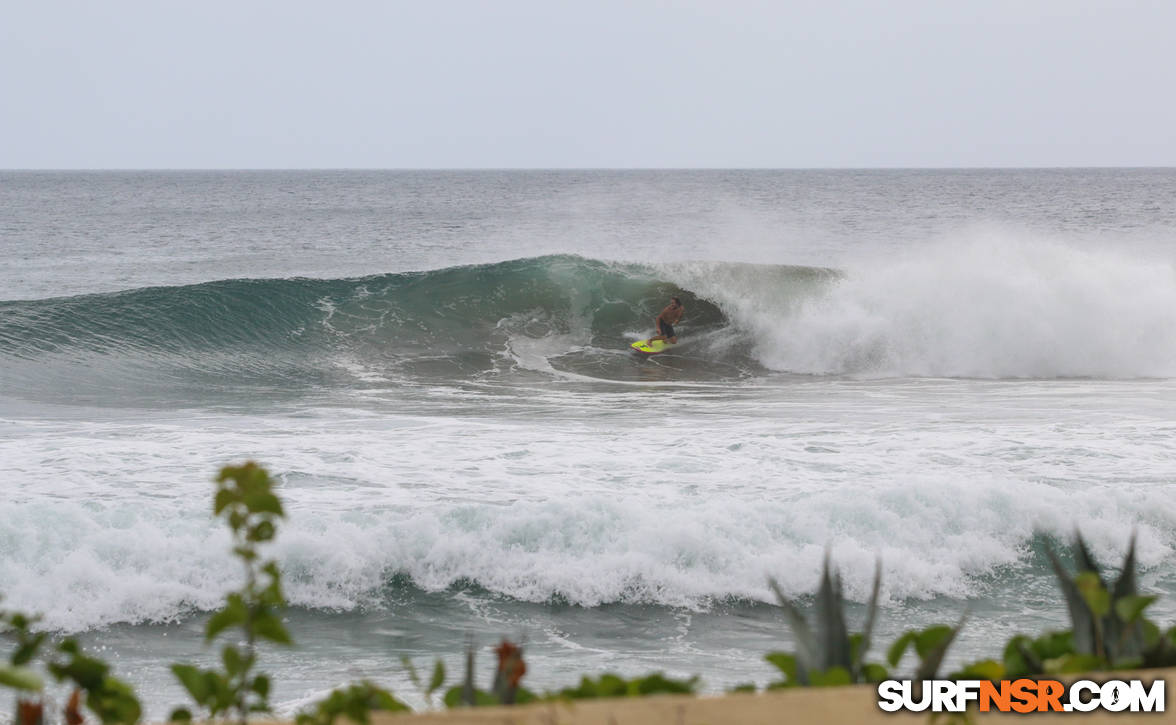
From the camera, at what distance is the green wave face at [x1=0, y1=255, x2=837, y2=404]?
15.0m

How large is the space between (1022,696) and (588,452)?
Answer: 736 cm

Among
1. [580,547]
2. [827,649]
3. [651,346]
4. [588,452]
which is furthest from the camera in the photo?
[651,346]

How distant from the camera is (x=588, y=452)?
912 cm

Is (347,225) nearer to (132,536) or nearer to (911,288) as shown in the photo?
(911,288)

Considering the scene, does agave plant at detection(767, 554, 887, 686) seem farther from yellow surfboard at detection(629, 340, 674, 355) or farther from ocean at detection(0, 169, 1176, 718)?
yellow surfboard at detection(629, 340, 674, 355)

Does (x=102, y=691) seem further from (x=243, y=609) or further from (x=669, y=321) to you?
(x=669, y=321)

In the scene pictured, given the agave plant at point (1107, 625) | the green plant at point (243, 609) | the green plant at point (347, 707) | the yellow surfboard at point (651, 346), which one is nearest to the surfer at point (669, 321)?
the yellow surfboard at point (651, 346)

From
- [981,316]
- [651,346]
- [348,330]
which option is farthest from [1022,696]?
[348,330]

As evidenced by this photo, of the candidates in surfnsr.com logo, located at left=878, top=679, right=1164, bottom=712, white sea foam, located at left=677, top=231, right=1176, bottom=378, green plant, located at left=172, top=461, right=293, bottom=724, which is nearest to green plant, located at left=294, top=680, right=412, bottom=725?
green plant, located at left=172, top=461, right=293, bottom=724

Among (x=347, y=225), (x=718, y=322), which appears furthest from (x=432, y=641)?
(x=347, y=225)

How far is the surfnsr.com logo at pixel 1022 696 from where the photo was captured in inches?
69.4

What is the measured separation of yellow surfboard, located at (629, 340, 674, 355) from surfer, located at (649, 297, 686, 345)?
0.25 ft

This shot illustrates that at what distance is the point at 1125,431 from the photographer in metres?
9.76

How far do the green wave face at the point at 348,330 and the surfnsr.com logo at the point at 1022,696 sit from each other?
12371mm
